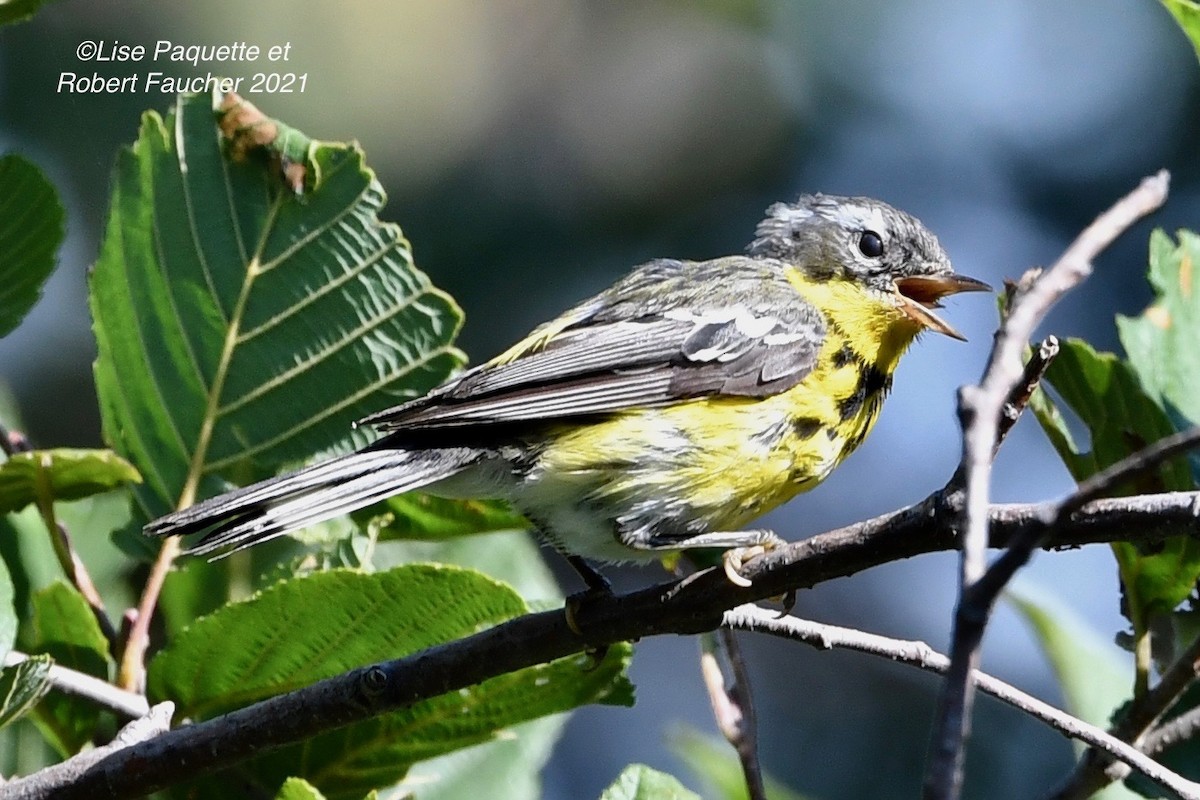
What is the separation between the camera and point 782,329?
3.78m

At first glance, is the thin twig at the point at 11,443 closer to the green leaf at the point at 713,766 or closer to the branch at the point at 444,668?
the branch at the point at 444,668

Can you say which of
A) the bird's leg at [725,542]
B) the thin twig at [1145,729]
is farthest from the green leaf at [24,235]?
the thin twig at [1145,729]

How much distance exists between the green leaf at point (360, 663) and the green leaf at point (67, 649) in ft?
0.43

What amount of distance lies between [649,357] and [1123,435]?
1.22 meters

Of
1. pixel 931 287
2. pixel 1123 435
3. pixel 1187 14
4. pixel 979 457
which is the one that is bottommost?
pixel 1123 435

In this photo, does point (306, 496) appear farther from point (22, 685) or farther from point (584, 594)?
point (22, 685)

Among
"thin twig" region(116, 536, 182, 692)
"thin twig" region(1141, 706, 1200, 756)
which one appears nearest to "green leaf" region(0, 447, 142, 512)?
"thin twig" region(116, 536, 182, 692)

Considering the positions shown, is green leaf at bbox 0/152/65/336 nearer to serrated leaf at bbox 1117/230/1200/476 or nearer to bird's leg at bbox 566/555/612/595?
bird's leg at bbox 566/555/612/595

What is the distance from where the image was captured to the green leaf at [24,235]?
8.86 feet

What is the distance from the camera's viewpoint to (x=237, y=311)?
9.98 feet

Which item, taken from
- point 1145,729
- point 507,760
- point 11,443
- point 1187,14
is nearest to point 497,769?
point 507,760

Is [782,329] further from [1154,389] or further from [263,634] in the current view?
[263,634]

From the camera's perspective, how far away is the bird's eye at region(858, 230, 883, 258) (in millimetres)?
4211

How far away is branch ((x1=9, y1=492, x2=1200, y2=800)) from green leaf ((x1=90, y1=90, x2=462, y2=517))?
32.9 inches
